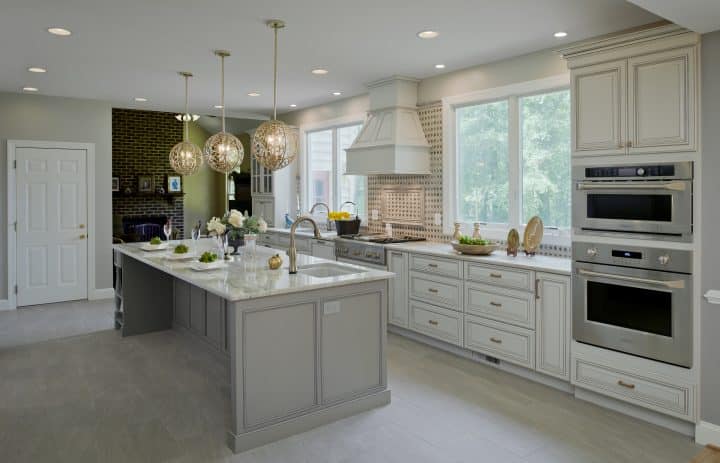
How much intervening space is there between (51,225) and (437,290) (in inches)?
201

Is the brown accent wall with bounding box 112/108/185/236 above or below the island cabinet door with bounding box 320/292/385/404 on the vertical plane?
above

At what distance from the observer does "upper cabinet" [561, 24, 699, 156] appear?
2986 mm

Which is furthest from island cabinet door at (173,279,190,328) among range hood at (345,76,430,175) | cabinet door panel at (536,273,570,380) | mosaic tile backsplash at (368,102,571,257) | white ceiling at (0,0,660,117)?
cabinet door panel at (536,273,570,380)

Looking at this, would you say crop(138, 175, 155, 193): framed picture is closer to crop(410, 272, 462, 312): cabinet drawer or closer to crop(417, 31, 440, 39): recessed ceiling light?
crop(410, 272, 462, 312): cabinet drawer

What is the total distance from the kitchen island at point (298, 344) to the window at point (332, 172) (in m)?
2.82

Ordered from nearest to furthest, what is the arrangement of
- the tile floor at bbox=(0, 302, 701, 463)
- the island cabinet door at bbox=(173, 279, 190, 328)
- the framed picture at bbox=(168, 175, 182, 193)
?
the tile floor at bbox=(0, 302, 701, 463) < the island cabinet door at bbox=(173, 279, 190, 328) < the framed picture at bbox=(168, 175, 182, 193)

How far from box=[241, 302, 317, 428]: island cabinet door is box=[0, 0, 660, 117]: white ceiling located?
77.1 inches

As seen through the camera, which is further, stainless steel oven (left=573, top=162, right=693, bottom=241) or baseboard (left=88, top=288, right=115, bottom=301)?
baseboard (left=88, top=288, right=115, bottom=301)

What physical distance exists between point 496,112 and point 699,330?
2644 millimetres

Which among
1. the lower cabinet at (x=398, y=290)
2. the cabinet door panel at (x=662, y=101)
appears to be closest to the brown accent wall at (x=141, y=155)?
the lower cabinet at (x=398, y=290)

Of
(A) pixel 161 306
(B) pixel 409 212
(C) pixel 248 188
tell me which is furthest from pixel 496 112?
(C) pixel 248 188

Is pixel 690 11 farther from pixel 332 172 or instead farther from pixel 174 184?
pixel 174 184

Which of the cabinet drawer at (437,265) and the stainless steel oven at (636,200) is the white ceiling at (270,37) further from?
the cabinet drawer at (437,265)

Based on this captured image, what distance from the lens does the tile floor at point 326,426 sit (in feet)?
9.36
